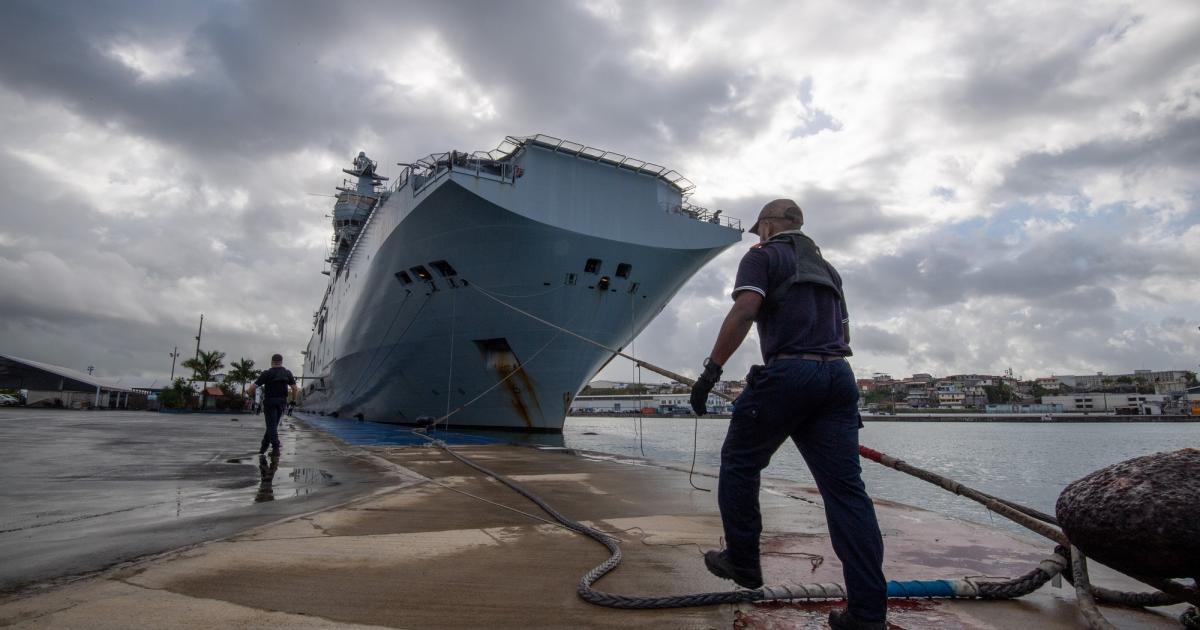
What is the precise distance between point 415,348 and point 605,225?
8.14m

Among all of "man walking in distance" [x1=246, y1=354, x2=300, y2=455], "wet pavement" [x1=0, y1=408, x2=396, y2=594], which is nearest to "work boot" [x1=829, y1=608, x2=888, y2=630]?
"wet pavement" [x1=0, y1=408, x2=396, y2=594]

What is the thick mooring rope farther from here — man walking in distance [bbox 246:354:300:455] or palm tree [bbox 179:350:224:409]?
palm tree [bbox 179:350:224:409]

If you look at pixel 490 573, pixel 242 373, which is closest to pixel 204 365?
pixel 242 373

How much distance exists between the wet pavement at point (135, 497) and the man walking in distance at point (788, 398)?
2.73 meters

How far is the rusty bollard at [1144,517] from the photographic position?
6.59ft

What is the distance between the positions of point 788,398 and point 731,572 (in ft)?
2.55

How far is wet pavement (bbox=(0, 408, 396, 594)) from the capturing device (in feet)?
9.21

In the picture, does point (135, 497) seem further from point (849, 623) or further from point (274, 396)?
point (849, 623)

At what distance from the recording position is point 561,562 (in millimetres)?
2910

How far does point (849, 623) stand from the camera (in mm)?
2018

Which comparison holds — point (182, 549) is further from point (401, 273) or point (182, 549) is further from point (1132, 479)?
point (401, 273)

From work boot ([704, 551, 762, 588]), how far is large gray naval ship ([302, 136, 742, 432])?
14099mm

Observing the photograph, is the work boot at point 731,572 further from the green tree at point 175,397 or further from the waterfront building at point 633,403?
the waterfront building at point 633,403

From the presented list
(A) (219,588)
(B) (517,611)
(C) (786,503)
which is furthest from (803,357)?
(C) (786,503)
